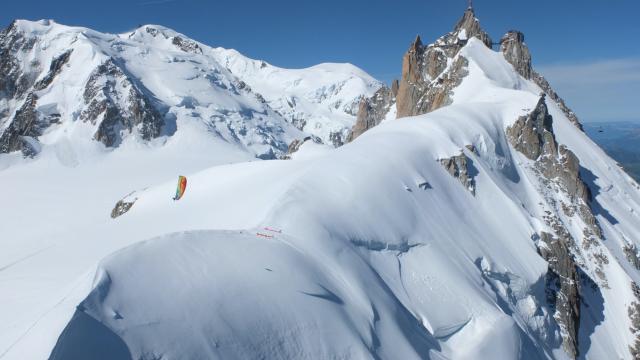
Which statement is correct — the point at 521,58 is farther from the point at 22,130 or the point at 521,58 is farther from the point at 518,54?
the point at 22,130

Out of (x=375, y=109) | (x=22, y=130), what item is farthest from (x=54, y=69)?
(x=375, y=109)

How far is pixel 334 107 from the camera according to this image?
568 feet

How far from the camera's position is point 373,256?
17.5m

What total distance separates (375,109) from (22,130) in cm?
5384

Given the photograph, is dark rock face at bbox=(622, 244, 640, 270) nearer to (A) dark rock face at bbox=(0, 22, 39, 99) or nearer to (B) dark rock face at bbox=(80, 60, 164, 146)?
(B) dark rock face at bbox=(80, 60, 164, 146)

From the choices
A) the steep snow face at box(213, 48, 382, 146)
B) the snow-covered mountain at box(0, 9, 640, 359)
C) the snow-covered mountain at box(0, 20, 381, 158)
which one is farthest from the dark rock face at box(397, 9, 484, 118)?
the steep snow face at box(213, 48, 382, 146)

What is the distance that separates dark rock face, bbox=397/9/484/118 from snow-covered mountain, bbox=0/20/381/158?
120 ft

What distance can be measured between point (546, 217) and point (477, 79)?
19547 mm

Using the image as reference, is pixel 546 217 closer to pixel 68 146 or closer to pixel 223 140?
pixel 223 140

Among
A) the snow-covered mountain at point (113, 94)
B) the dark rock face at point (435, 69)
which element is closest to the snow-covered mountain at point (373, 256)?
the dark rock face at point (435, 69)

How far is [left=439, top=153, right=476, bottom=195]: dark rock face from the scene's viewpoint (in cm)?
2706

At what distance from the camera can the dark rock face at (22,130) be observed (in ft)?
238

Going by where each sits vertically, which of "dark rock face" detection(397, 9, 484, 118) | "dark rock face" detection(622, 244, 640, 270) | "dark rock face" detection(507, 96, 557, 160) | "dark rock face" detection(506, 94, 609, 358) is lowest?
"dark rock face" detection(622, 244, 640, 270)

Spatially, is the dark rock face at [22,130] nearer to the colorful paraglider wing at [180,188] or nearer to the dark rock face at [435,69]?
the colorful paraglider wing at [180,188]
